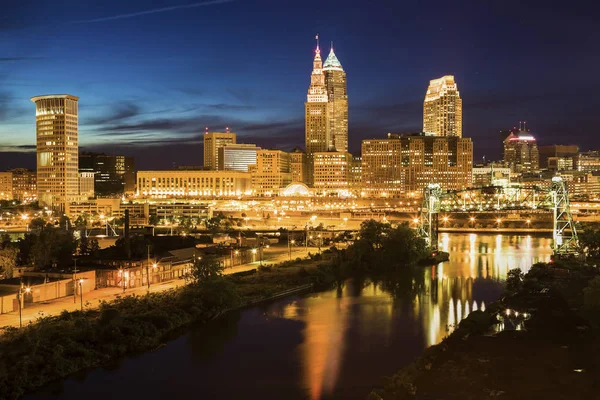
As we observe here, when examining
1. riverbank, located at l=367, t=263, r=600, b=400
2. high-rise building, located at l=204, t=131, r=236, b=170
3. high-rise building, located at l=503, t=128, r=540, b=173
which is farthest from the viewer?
high-rise building, located at l=503, t=128, r=540, b=173

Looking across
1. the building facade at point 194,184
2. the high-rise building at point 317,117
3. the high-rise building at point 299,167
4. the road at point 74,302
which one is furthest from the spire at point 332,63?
the road at point 74,302

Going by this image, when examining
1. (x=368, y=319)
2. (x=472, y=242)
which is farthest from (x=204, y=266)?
(x=472, y=242)

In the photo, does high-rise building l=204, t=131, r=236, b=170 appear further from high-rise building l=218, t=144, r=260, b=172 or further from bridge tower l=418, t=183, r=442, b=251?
bridge tower l=418, t=183, r=442, b=251

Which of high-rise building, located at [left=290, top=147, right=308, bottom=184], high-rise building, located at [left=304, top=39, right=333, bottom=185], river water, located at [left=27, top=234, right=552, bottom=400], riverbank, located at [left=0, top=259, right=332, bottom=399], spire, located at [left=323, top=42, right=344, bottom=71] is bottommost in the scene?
river water, located at [left=27, top=234, right=552, bottom=400]

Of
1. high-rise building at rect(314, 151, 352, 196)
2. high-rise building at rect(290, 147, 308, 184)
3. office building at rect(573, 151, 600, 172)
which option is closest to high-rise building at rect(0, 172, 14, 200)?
high-rise building at rect(290, 147, 308, 184)

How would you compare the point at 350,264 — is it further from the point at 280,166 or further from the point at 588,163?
the point at 588,163

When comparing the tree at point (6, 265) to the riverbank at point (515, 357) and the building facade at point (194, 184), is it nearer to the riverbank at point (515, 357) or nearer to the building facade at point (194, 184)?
the riverbank at point (515, 357)

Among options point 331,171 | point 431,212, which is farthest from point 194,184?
point 431,212
